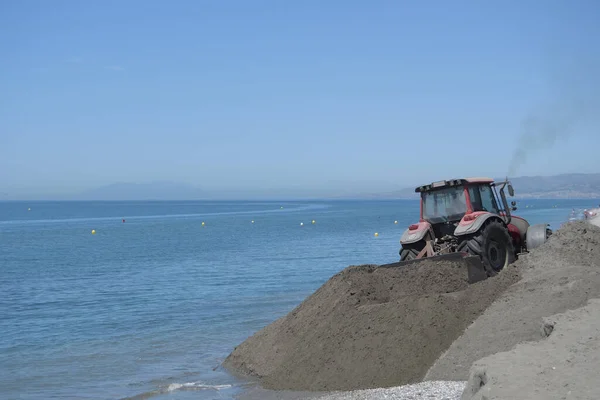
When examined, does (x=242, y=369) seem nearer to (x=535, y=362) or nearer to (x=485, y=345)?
(x=485, y=345)

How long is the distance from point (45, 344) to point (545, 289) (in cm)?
1085

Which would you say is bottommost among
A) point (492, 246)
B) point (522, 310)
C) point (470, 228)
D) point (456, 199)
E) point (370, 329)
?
Result: point (370, 329)

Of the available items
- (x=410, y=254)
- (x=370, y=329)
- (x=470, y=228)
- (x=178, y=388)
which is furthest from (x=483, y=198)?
(x=178, y=388)

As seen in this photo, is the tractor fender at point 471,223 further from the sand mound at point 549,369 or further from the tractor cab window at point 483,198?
the sand mound at point 549,369

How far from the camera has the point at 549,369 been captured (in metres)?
6.80

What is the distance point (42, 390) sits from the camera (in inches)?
474

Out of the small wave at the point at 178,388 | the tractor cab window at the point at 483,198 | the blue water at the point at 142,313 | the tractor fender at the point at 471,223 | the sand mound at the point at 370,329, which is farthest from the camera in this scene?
the tractor cab window at the point at 483,198

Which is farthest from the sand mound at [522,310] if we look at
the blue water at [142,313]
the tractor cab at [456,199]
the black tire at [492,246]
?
the blue water at [142,313]

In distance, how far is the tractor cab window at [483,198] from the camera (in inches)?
594

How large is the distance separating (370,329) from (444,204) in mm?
5276

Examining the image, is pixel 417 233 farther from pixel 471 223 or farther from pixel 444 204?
pixel 471 223

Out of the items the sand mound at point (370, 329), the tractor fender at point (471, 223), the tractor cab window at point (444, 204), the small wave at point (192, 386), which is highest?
the tractor cab window at point (444, 204)

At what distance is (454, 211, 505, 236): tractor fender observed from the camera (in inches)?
541

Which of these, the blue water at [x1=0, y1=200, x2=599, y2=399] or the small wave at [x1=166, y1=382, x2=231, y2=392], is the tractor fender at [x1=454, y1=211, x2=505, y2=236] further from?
the small wave at [x1=166, y1=382, x2=231, y2=392]
